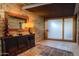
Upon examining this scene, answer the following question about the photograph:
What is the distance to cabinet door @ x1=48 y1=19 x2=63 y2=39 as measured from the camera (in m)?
2.62

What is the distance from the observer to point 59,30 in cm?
264

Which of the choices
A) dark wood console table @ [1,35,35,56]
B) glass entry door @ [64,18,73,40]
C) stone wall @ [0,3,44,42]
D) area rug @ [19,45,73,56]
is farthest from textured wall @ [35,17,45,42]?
glass entry door @ [64,18,73,40]

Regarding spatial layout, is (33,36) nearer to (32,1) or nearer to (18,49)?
(18,49)

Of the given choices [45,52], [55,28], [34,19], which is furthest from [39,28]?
[45,52]

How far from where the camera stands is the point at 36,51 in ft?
8.69

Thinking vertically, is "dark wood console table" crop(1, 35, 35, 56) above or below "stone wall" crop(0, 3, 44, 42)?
below

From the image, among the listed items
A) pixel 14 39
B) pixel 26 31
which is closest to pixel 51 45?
pixel 26 31

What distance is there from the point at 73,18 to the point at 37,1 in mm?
1068

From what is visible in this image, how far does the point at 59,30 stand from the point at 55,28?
0.10m

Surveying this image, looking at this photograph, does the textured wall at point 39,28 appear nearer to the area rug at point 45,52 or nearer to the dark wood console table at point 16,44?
the dark wood console table at point 16,44

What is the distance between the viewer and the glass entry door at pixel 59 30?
Answer: 263 cm

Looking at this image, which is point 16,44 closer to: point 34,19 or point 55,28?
point 34,19

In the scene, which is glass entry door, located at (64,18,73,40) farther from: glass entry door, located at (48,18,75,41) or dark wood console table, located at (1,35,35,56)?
dark wood console table, located at (1,35,35,56)

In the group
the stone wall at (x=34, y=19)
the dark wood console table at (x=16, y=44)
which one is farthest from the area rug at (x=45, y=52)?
the stone wall at (x=34, y=19)
